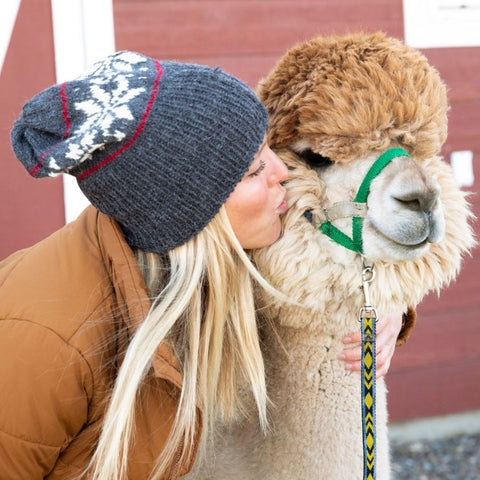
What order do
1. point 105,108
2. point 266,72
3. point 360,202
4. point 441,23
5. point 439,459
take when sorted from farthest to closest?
point 439,459
point 441,23
point 266,72
point 360,202
point 105,108

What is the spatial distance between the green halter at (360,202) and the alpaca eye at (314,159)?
0.10 metres

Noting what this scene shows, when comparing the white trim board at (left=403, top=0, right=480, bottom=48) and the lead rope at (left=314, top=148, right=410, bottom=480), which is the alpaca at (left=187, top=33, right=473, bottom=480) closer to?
the lead rope at (left=314, top=148, right=410, bottom=480)

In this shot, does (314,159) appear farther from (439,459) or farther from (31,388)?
(439,459)

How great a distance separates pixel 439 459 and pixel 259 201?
9.12 feet

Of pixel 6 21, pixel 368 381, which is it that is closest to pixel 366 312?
pixel 368 381

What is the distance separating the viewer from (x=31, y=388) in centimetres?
140

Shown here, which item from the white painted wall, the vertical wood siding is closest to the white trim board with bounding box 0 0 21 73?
the vertical wood siding

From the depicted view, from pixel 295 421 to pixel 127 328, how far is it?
473 mm

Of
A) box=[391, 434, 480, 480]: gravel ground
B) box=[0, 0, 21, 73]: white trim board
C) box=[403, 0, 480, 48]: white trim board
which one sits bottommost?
box=[391, 434, 480, 480]: gravel ground

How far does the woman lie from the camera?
4.58 feet

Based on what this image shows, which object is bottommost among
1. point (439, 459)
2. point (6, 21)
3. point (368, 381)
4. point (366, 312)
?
point (439, 459)

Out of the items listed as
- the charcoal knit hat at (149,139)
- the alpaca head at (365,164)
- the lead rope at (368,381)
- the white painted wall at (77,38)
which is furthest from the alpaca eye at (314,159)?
the white painted wall at (77,38)

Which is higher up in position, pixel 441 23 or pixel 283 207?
pixel 441 23

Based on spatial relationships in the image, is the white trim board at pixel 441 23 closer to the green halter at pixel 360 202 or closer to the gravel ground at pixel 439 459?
the gravel ground at pixel 439 459
